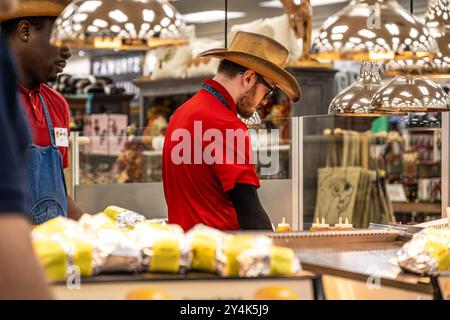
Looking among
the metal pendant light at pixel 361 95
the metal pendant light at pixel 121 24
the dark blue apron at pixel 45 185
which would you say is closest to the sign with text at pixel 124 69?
the metal pendant light at pixel 361 95

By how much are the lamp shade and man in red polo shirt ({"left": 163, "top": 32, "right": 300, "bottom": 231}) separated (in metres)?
0.42

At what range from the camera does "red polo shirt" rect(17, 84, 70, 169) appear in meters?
3.63

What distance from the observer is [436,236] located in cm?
234

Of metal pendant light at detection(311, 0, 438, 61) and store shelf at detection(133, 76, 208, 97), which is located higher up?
store shelf at detection(133, 76, 208, 97)

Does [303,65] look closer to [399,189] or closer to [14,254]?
[399,189]

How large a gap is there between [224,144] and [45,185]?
2.56 feet

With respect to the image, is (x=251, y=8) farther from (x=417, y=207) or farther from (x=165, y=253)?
(x=165, y=253)

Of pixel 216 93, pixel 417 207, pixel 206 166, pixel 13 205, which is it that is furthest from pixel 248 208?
pixel 417 207

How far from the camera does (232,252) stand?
1961 millimetres

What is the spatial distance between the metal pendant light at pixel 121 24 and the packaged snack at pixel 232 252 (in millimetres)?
662

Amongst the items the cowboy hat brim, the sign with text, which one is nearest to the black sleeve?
the cowboy hat brim

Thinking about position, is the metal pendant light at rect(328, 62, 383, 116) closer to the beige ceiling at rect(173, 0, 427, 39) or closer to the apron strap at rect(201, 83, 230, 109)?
the apron strap at rect(201, 83, 230, 109)

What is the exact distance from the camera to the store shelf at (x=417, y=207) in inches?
297
